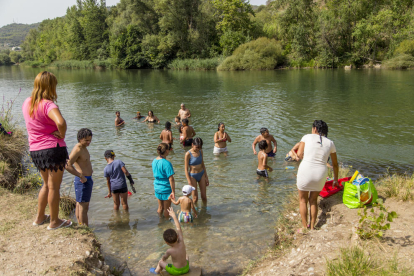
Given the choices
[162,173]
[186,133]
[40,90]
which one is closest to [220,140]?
[186,133]

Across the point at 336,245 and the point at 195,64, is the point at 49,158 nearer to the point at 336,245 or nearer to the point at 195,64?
the point at 336,245

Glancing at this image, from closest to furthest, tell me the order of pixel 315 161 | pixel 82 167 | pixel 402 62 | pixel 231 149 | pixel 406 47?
pixel 315 161 < pixel 82 167 < pixel 231 149 < pixel 402 62 < pixel 406 47

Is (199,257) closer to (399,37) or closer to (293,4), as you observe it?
(399,37)

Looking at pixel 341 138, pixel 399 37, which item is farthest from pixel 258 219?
pixel 399 37

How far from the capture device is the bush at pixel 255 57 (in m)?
52.8

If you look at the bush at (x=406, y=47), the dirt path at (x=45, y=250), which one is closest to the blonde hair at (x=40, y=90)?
the dirt path at (x=45, y=250)

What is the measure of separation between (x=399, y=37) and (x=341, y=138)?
45.3 meters

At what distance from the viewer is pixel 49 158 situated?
4.41 metres

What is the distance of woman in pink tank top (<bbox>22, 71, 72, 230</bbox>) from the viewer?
429 centimetres

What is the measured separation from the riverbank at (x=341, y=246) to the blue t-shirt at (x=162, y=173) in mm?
2384

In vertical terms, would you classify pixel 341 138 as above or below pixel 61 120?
below

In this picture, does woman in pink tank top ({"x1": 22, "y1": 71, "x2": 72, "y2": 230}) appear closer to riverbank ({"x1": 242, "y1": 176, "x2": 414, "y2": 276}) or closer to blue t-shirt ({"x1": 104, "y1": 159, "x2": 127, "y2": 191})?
blue t-shirt ({"x1": 104, "y1": 159, "x2": 127, "y2": 191})

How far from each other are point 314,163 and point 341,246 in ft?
4.37

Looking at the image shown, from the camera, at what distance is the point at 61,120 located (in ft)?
13.9
